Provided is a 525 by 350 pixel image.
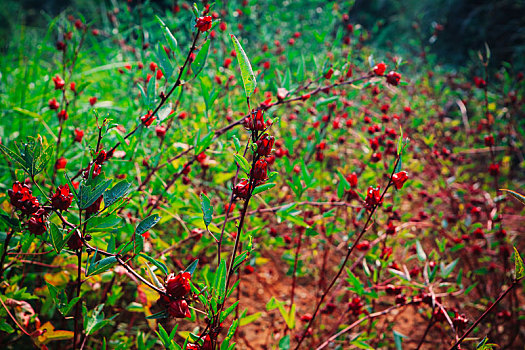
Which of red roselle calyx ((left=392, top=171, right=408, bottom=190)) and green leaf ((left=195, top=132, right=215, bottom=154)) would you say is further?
green leaf ((left=195, top=132, right=215, bottom=154))

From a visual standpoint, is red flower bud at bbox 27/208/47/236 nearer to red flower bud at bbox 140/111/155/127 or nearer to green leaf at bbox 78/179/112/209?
green leaf at bbox 78/179/112/209

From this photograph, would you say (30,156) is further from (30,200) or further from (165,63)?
(165,63)

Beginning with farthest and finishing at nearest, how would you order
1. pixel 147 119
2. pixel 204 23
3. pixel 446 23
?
pixel 446 23, pixel 147 119, pixel 204 23

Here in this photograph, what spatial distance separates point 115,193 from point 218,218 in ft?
1.55

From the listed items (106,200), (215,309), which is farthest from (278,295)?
(106,200)

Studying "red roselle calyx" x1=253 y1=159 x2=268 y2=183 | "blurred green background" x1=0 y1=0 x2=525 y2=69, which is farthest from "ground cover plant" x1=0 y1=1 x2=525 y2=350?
"blurred green background" x1=0 y1=0 x2=525 y2=69

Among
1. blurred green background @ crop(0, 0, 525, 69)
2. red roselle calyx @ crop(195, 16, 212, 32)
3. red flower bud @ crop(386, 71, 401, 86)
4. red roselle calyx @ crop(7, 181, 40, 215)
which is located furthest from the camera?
blurred green background @ crop(0, 0, 525, 69)

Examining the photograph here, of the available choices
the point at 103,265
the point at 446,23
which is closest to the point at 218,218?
the point at 103,265

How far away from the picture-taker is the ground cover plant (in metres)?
0.47

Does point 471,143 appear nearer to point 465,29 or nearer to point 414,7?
point 465,29

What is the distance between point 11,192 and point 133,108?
0.71m

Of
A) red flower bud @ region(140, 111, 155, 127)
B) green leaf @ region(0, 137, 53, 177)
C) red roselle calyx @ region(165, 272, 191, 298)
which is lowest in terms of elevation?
red roselle calyx @ region(165, 272, 191, 298)

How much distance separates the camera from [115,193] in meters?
0.45

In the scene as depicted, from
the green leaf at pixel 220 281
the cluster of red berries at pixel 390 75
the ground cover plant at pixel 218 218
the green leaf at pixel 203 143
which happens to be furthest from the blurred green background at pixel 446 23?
the green leaf at pixel 220 281
